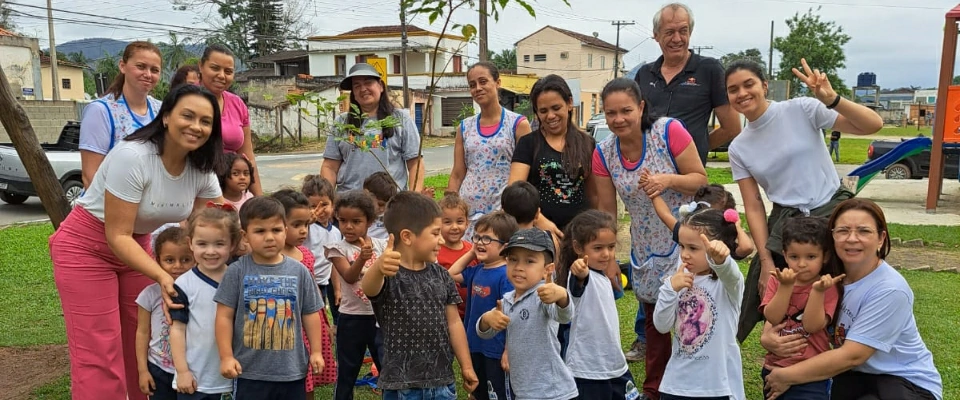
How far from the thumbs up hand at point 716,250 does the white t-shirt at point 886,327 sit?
64cm

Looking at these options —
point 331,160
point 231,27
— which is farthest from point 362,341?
point 231,27

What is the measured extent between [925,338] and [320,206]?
4679mm

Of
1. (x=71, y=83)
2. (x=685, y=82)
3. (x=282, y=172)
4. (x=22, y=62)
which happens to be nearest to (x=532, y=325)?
(x=685, y=82)

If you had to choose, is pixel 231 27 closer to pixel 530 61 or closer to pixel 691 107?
pixel 530 61

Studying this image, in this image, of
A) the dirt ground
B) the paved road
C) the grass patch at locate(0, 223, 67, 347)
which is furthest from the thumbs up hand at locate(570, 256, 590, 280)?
the paved road

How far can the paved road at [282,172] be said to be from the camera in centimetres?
1290

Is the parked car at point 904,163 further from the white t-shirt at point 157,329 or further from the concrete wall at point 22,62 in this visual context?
the concrete wall at point 22,62

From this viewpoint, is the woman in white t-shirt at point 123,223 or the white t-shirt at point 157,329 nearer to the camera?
the woman in white t-shirt at point 123,223

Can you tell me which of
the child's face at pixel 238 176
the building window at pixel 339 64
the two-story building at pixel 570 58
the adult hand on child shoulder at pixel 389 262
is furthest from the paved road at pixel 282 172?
the two-story building at pixel 570 58

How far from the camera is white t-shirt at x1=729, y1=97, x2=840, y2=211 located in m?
3.60

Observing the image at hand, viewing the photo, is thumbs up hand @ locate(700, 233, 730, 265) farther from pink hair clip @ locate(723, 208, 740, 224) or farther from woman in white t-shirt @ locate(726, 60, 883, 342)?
woman in white t-shirt @ locate(726, 60, 883, 342)

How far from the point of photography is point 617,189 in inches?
162

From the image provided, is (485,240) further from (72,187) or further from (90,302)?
(72,187)

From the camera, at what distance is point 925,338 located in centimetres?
551
